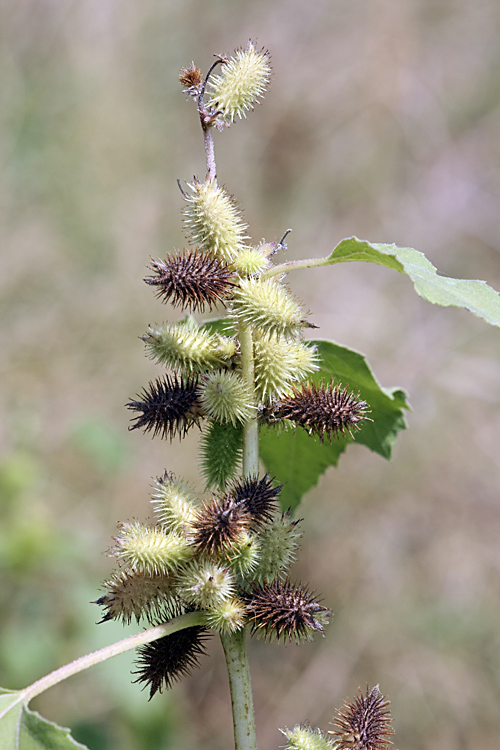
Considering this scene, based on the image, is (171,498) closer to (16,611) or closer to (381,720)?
(381,720)

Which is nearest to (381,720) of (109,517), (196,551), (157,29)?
(196,551)

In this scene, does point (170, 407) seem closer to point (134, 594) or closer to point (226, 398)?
point (226, 398)

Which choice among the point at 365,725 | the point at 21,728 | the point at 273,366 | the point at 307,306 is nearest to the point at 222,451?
the point at 273,366

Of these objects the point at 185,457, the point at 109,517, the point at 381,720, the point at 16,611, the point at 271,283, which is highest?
the point at 185,457

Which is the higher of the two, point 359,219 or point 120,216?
point 359,219

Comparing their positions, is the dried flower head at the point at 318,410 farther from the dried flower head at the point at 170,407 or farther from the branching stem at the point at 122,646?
the branching stem at the point at 122,646

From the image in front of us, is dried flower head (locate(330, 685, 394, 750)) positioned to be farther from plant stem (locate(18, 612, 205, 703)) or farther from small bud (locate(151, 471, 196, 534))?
small bud (locate(151, 471, 196, 534))

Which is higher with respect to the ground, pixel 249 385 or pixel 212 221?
pixel 212 221
